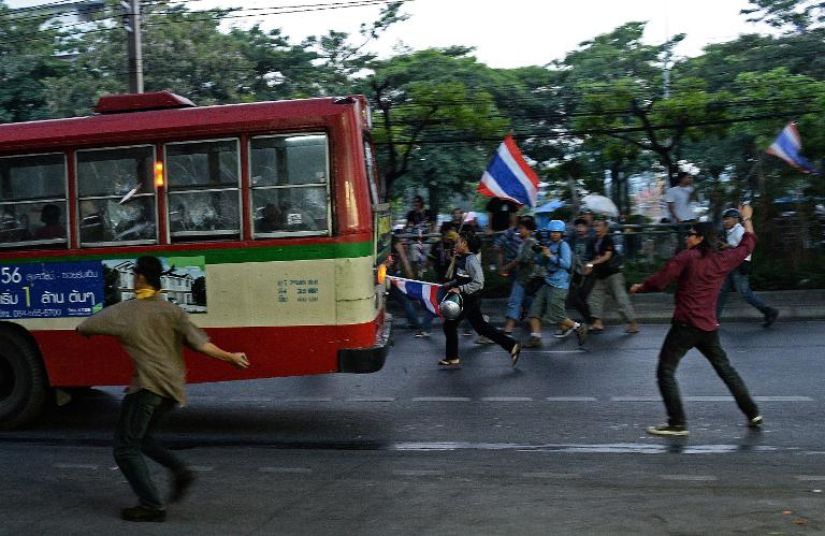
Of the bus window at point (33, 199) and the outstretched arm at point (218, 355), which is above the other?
the bus window at point (33, 199)

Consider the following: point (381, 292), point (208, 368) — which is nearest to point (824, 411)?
point (381, 292)

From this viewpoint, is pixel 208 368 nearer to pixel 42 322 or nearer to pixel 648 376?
pixel 42 322

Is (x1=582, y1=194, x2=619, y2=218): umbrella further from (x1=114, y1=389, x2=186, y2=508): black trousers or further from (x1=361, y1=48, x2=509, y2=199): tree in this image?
(x1=114, y1=389, x2=186, y2=508): black trousers

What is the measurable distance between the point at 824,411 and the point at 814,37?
2059 centimetres

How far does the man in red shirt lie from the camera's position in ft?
26.6

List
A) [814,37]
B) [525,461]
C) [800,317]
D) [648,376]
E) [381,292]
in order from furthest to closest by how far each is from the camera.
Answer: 1. [814,37]
2. [800,317]
3. [648,376]
4. [381,292]
5. [525,461]

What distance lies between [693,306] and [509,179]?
10204 millimetres

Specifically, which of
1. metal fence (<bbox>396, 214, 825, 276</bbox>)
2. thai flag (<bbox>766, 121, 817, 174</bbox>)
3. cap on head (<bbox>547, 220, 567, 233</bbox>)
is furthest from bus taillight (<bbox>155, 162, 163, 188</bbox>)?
thai flag (<bbox>766, 121, 817, 174</bbox>)

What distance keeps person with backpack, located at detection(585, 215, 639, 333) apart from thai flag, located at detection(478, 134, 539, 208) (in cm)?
Answer: 347

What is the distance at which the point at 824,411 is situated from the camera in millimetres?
8898

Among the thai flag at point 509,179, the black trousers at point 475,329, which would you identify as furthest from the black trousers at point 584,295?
the thai flag at point 509,179

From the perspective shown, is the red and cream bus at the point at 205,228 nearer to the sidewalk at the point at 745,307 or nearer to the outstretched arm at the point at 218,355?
the outstretched arm at the point at 218,355

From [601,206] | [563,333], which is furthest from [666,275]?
[601,206]

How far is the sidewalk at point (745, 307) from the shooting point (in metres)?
15.7
